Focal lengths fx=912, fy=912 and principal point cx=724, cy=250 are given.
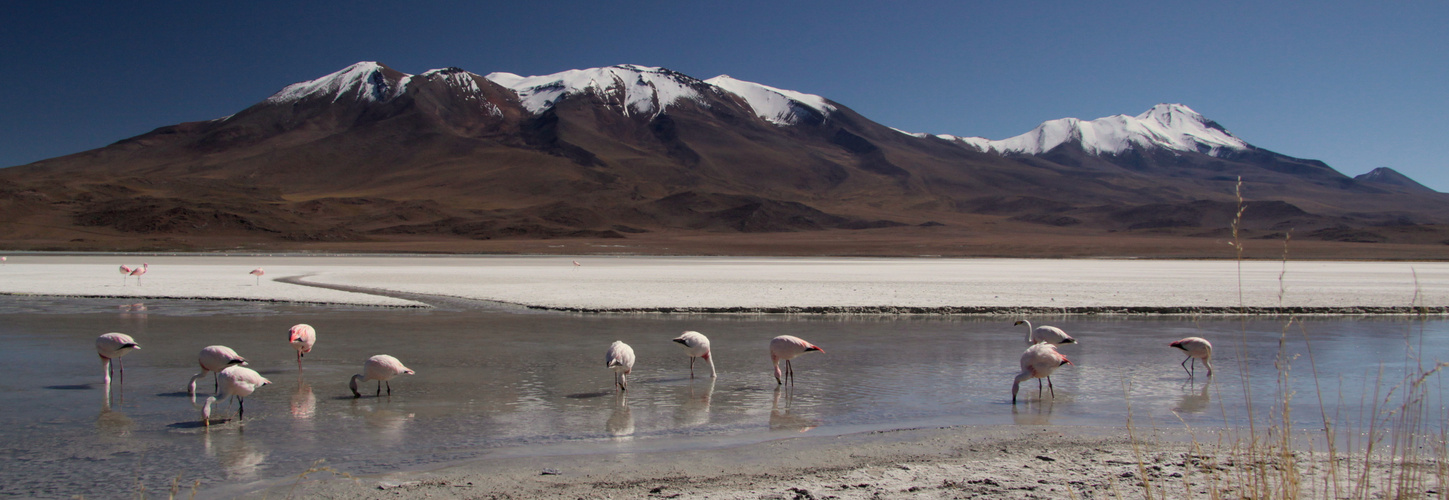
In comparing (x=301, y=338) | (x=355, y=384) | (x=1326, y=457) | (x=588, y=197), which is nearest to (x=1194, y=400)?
(x=1326, y=457)

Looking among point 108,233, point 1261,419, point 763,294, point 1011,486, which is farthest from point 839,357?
point 108,233

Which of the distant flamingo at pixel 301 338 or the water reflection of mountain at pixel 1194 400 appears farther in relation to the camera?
the distant flamingo at pixel 301 338

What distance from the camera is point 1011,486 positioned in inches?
215

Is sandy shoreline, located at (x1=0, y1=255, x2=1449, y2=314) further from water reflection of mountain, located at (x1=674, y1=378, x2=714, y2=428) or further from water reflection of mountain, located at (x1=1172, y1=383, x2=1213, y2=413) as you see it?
water reflection of mountain, located at (x1=674, y1=378, x2=714, y2=428)

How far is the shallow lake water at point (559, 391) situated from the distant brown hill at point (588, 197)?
52.4 meters

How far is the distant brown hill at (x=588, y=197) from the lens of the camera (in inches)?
3514

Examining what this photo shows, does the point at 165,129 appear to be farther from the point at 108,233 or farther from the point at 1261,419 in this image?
the point at 1261,419

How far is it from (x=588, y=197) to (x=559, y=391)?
125 m

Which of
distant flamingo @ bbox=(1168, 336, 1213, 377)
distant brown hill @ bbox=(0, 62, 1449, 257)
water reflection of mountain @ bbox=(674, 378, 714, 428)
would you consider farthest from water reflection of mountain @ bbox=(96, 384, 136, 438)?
distant brown hill @ bbox=(0, 62, 1449, 257)

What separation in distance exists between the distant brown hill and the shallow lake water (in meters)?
52.4

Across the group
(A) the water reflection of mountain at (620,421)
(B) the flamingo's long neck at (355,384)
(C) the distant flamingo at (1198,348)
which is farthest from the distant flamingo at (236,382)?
(C) the distant flamingo at (1198,348)

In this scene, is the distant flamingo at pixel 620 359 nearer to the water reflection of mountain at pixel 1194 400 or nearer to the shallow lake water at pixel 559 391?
the shallow lake water at pixel 559 391

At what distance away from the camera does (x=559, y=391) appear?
8.86 metres

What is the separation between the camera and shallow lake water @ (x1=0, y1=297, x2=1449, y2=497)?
21.0 feet
